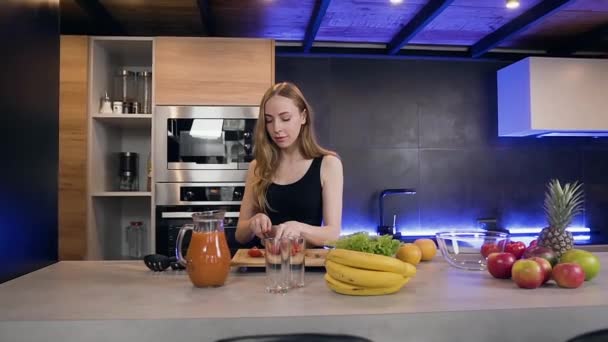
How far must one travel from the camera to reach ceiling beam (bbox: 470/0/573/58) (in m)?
2.54

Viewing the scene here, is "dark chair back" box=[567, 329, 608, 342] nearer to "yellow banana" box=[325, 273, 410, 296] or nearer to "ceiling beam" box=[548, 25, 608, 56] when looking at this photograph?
"yellow banana" box=[325, 273, 410, 296]

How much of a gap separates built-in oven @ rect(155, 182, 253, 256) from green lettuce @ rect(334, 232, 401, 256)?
1.79 meters

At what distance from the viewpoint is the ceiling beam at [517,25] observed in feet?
8.33

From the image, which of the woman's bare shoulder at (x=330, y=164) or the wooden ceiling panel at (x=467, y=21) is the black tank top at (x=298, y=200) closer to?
the woman's bare shoulder at (x=330, y=164)

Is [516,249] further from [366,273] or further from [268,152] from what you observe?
[268,152]

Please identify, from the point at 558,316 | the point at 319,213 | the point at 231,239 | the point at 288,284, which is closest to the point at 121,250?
the point at 231,239

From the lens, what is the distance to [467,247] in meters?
1.21

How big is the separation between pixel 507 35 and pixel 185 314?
115 inches

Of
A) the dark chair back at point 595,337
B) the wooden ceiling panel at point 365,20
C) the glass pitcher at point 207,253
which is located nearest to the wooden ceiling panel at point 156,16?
the wooden ceiling panel at point 365,20

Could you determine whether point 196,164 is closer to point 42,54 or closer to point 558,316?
point 42,54

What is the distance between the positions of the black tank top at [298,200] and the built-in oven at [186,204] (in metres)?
0.98

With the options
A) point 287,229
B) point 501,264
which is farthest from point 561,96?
point 287,229

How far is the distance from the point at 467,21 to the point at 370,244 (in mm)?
2379

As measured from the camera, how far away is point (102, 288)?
1.00m
